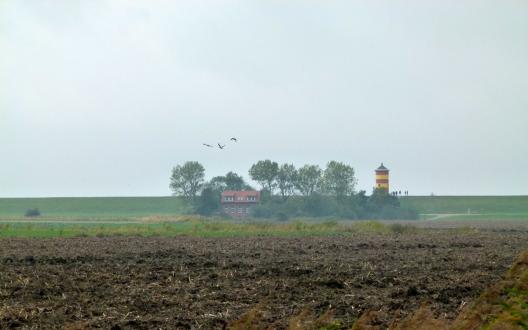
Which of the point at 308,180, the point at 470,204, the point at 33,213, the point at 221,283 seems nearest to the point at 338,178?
the point at 308,180

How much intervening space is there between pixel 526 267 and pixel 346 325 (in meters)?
10.1

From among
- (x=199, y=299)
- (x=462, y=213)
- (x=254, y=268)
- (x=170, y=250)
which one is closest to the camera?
(x=199, y=299)

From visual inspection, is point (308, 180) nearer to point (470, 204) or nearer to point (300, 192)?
point (300, 192)

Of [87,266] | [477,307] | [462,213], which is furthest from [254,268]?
[462,213]

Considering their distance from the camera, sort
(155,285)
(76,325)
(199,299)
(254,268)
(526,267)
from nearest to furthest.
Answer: (76,325) < (199,299) < (155,285) < (526,267) < (254,268)

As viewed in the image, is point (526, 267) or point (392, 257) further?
point (392, 257)

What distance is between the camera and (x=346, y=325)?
55.5 feet

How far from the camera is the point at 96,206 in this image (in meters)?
145

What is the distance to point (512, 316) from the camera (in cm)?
1747

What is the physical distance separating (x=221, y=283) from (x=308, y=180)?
10790cm

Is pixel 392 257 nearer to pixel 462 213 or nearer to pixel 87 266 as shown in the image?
pixel 87 266

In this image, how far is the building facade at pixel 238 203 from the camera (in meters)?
117

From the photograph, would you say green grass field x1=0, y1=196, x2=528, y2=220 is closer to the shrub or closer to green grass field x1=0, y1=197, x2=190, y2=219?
green grass field x1=0, y1=197, x2=190, y2=219

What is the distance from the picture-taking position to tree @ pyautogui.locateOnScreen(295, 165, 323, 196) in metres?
130
